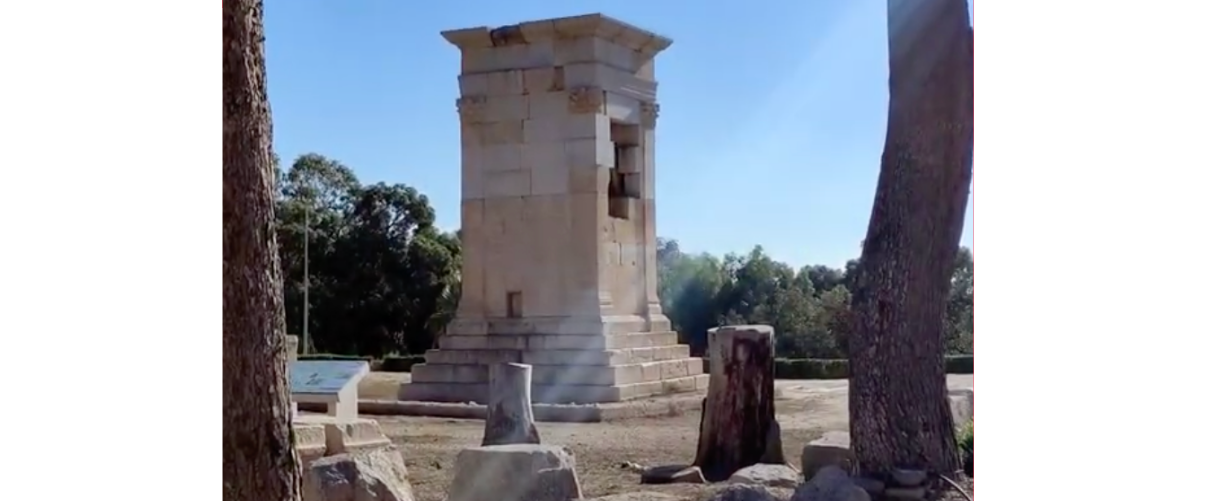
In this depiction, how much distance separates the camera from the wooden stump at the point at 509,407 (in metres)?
3.94

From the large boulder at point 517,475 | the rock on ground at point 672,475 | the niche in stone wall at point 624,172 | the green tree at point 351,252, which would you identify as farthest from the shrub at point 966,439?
the green tree at point 351,252

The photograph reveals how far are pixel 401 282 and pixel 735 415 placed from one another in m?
1.13

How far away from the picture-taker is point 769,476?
3607mm

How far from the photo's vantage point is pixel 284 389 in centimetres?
366

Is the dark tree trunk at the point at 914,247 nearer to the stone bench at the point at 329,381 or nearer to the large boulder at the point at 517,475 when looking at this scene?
the large boulder at the point at 517,475

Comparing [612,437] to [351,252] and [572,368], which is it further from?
[351,252]

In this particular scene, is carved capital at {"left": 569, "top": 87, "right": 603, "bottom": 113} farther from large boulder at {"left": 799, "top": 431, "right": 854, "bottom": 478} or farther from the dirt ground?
large boulder at {"left": 799, "top": 431, "right": 854, "bottom": 478}

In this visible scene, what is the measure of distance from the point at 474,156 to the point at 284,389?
155cm

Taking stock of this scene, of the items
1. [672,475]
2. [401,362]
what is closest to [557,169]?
[401,362]

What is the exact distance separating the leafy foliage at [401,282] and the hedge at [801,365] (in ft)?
0.04
